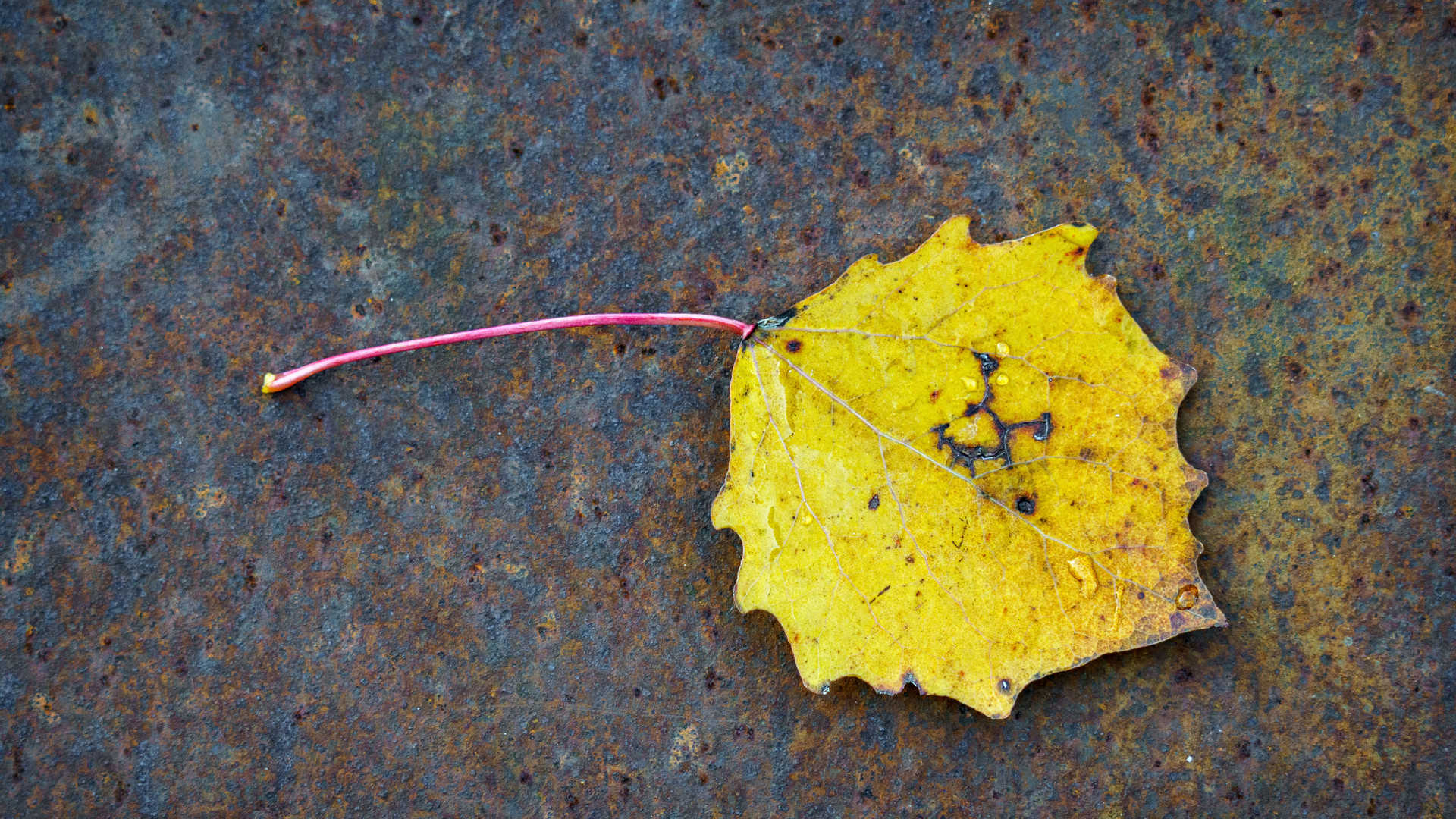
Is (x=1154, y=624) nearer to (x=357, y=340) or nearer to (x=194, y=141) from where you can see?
(x=357, y=340)

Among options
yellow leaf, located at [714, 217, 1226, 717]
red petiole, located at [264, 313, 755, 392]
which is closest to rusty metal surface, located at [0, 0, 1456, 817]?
red petiole, located at [264, 313, 755, 392]

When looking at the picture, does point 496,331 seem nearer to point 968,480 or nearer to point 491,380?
point 491,380

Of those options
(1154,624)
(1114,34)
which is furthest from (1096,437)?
(1114,34)

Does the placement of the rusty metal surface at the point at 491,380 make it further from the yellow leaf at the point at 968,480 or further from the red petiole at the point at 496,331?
the yellow leaf at the point at 968,480

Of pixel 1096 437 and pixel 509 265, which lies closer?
pixel 1096 437

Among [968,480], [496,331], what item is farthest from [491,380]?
[968,480]

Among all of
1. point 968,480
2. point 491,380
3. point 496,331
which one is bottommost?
point 968,480

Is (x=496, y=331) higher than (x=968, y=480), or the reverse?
(x=496, y=331)
